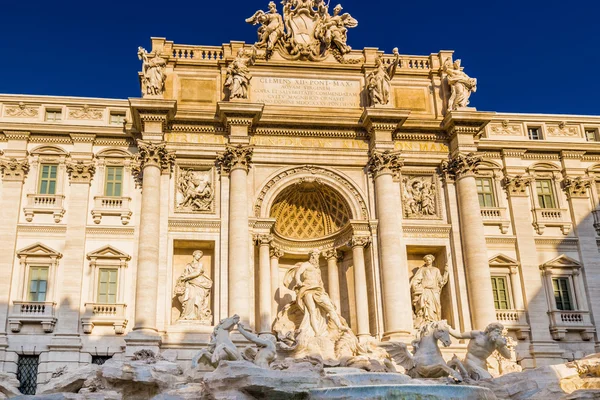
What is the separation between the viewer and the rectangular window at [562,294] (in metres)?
29.1

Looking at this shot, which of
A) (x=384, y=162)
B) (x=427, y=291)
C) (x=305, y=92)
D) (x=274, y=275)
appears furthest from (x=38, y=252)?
(x=427, y=291)

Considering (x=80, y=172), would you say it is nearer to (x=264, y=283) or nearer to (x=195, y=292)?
(x=195, y=292)

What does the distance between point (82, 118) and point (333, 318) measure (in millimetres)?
13174

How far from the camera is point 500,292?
28781 millimetres

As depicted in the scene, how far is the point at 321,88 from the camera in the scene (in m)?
30.5

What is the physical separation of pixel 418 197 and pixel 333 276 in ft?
15.8

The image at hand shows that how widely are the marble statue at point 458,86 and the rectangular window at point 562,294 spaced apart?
27.4 feet

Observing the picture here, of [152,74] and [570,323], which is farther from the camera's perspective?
[570,323]

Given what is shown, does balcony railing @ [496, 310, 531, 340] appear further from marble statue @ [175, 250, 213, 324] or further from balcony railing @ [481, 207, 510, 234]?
marble statue @ [175, 250, 213, 324]

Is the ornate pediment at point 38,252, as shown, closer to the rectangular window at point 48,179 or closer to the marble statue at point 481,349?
the rectangular window at point 48,179

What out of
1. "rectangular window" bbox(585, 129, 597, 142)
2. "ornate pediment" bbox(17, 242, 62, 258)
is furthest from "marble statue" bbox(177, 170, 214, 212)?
"rectangular window" bbox(585, 129, 597, 142)

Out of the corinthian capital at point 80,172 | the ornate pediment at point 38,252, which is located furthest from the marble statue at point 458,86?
the ornate pediment at point 38,252

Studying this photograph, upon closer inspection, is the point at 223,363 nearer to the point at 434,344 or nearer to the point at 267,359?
the point at 267,359

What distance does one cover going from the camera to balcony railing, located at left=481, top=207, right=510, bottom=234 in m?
29.5
